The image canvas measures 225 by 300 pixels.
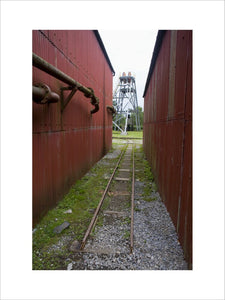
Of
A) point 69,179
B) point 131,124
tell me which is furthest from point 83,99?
point 131,124

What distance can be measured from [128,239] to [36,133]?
2979mm

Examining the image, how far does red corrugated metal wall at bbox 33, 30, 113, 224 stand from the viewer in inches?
162

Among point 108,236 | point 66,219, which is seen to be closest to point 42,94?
point 66,219

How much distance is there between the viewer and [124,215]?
4.76m

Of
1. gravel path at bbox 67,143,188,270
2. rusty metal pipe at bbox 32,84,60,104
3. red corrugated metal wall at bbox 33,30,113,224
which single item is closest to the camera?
gravel path at bbox 67,143,188,270

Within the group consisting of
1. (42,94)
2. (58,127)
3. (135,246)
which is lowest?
(135,246)

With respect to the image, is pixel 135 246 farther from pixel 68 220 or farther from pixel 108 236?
pixel 68 220

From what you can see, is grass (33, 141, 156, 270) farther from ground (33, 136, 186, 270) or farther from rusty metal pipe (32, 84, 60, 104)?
rusty metal pipe (32, 84, 60, 104)

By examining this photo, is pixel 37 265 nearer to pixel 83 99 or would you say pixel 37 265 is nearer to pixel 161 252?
pixel 161 252

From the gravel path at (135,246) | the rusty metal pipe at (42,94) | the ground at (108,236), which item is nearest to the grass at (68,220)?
the ground at (108,236)

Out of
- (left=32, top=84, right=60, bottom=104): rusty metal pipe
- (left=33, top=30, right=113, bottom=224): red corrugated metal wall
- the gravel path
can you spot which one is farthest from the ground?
(left=32, top=84, right=60, bottom=104): rusty metal pipe

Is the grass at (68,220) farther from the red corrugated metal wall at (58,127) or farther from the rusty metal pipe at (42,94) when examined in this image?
the rusty metal pipe at (42,94)

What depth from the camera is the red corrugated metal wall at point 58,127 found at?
4.12 m

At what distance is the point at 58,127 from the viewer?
523cm
